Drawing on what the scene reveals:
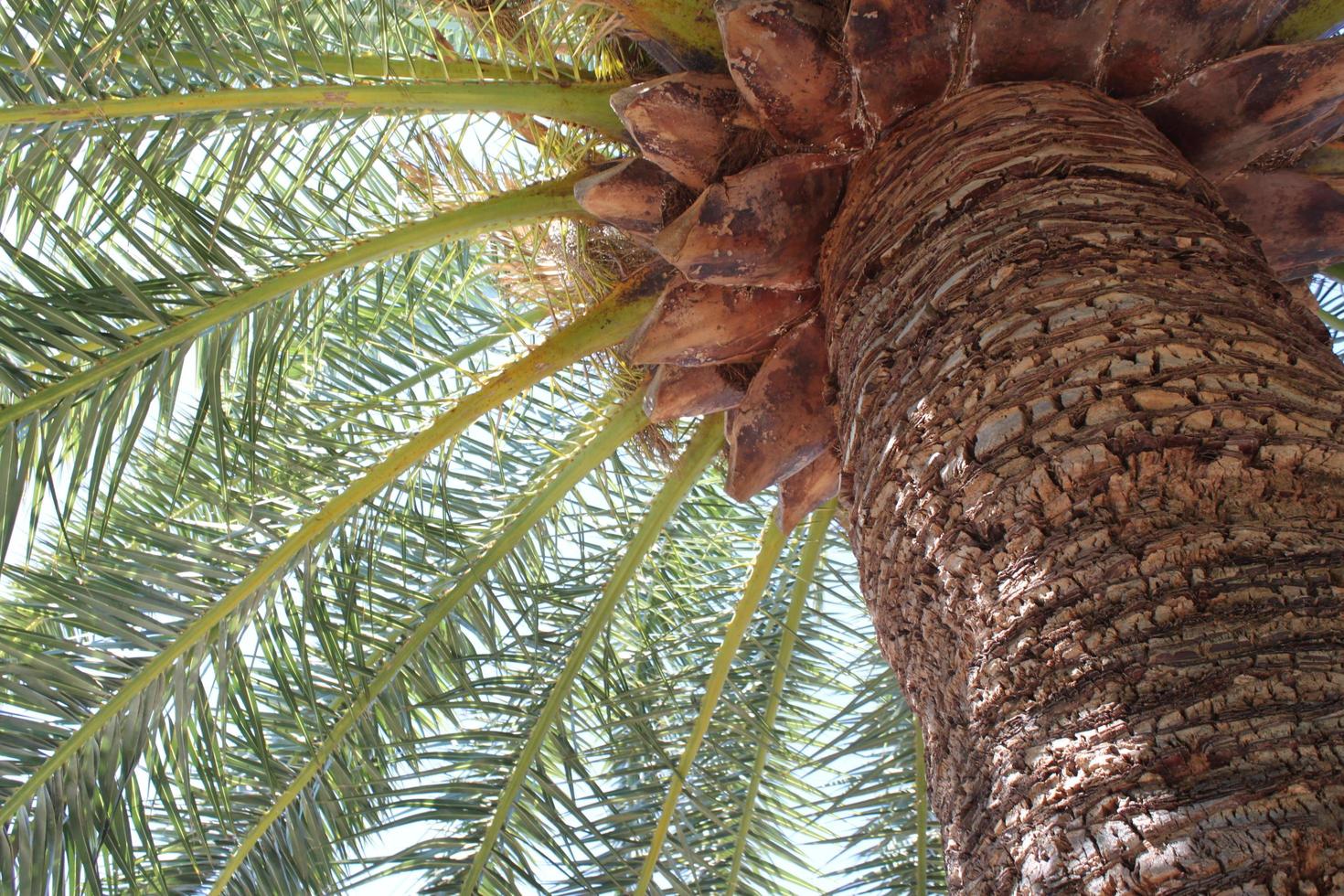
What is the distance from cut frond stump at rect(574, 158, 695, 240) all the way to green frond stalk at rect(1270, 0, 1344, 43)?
1.44 meters

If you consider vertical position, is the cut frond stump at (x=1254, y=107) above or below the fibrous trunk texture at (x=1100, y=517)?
above

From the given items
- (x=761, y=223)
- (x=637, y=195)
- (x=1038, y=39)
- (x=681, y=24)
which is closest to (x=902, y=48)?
(x=1038, y=39)

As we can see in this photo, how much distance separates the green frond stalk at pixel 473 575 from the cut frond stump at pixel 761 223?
30.1 inches

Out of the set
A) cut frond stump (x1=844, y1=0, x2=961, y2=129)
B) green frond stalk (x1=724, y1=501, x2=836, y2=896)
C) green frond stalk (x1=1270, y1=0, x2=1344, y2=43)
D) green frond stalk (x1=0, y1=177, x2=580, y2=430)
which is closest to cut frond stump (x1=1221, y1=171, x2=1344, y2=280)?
green frond stalk (x1=1270, y1=0, x2=1344, y2=43)

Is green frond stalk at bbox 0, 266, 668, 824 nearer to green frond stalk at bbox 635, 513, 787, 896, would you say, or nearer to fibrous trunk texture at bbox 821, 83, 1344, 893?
green frond stalk at bbox 635, 513, 787, 896

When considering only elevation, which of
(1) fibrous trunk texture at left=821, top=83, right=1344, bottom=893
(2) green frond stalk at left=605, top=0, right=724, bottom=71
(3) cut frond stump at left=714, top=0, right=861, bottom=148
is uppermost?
(2) green frond stalk at left=605, top=0, right=724, bottom=71

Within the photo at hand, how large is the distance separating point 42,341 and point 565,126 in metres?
1.59

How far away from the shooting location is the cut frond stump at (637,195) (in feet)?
11.2

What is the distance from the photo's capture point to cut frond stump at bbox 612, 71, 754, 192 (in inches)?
127

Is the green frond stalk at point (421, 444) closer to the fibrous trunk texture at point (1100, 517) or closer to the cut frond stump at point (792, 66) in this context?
the cut frond stump at point (792, 66)

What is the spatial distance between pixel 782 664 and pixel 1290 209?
2115mm

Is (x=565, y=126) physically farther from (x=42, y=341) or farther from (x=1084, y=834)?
(x=1084, y=834)

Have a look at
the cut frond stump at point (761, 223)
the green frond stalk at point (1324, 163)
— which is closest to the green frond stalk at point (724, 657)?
the cut frond stump at point (761, 223)

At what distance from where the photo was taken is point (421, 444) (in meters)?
3.63
